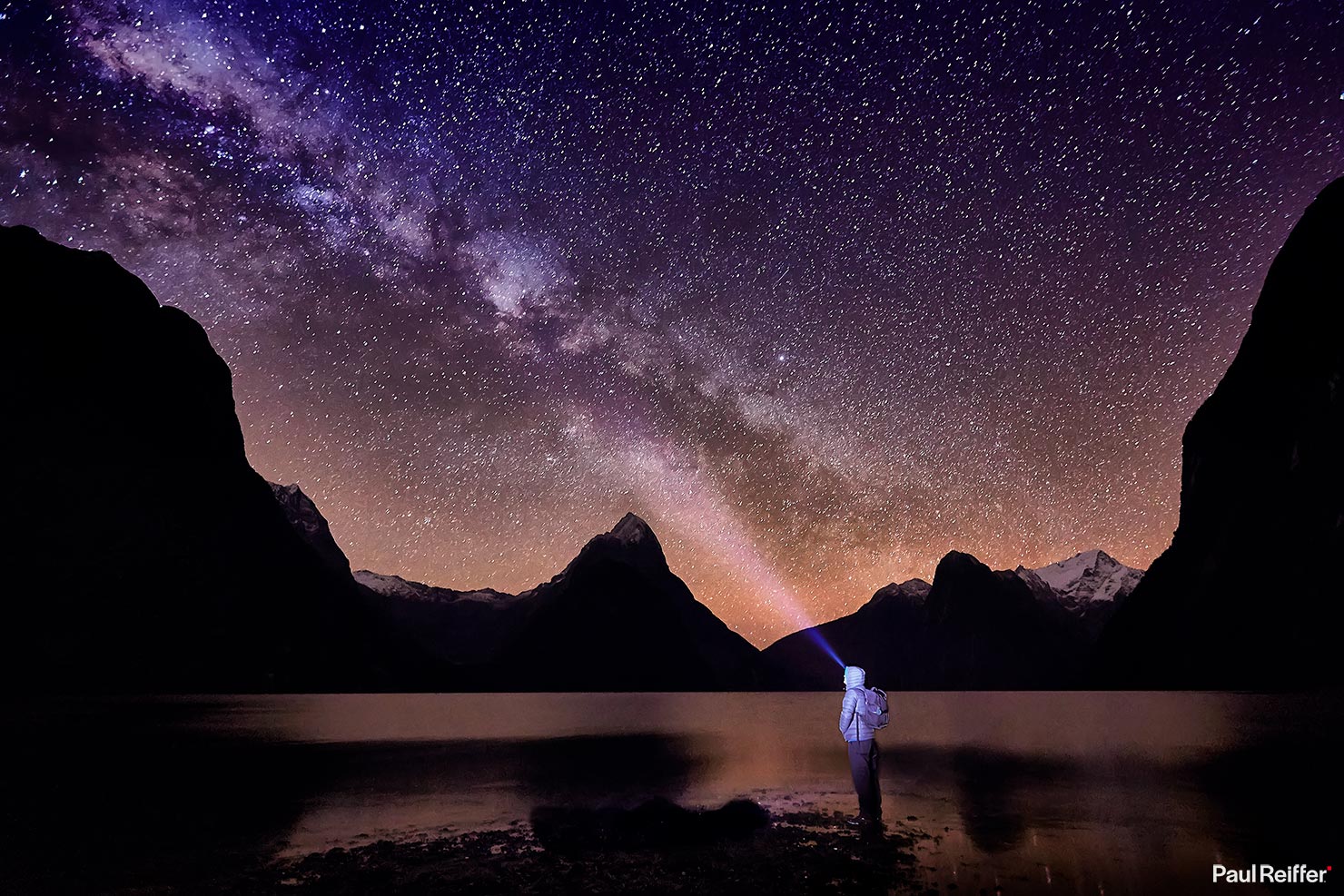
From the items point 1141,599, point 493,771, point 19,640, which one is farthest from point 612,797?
point 1141,599

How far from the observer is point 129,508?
150 metres

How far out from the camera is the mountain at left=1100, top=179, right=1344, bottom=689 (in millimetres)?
131625

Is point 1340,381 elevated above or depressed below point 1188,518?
above

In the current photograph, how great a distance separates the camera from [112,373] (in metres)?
163

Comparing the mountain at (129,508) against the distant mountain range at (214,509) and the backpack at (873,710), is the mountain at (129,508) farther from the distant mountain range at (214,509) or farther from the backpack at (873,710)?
the backpack at (873,710)

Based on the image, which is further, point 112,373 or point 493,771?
point 112,373

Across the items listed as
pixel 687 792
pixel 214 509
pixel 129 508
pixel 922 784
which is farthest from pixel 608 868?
pixel 214 509

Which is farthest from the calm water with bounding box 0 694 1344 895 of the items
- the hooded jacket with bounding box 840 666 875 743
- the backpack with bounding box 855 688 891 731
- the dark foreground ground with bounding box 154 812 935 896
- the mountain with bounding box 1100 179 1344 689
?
the mountain with bounding box 1100 179 1344 689

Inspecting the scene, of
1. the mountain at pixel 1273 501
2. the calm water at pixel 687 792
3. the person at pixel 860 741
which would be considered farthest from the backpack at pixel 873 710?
the mountain at pixel 1273 501

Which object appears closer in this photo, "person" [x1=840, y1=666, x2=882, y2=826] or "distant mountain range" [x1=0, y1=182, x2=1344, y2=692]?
"person" [x1=840, y1=666, x2=882, y2=826]

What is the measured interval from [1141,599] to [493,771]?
20713cm

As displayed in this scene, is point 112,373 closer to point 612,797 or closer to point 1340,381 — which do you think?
point 612,797

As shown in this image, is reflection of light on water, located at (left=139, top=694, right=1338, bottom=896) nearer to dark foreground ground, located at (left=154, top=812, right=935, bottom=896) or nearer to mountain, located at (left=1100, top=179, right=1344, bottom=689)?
dark foreground ground, located at (left=154, top=812, right=935, bottom=896)

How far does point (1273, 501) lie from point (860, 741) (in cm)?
16898
